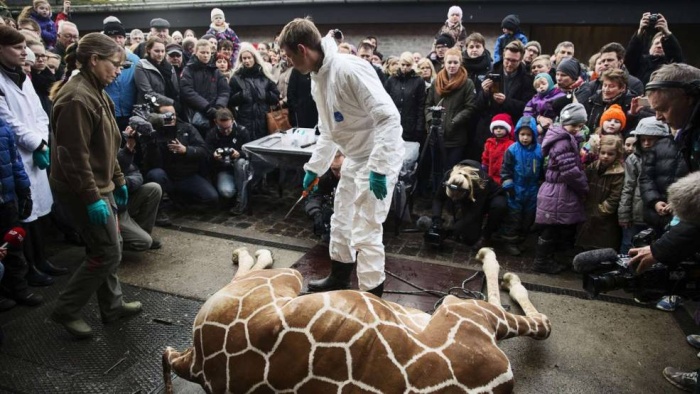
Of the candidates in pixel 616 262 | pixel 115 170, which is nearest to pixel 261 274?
pixel 115 170

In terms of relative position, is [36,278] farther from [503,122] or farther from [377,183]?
[503,122]

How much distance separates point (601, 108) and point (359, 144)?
3212 mm

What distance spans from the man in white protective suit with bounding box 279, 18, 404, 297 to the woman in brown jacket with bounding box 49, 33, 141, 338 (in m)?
1.33

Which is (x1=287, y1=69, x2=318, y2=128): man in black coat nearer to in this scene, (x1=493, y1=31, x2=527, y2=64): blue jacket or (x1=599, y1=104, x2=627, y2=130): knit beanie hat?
(x1=493, y1=31, x2=527, y2=64): blue jacket

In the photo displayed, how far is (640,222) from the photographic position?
453cm

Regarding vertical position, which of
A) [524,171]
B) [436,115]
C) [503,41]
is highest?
[503,41]

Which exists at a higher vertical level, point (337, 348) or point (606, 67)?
point (606, 67)

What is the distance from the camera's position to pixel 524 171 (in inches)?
205

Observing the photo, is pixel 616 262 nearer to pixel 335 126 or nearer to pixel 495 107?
pixel 335 126

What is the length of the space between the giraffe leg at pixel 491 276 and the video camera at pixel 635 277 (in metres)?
0.76

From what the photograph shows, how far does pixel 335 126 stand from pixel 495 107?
10.5 ft

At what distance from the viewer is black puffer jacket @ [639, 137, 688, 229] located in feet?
13.6

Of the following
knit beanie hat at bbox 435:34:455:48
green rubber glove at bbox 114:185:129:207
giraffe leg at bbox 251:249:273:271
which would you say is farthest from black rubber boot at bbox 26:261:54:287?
knit beanie hat at bbox 435:34:455:48

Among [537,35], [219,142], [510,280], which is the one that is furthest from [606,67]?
[537,35]
